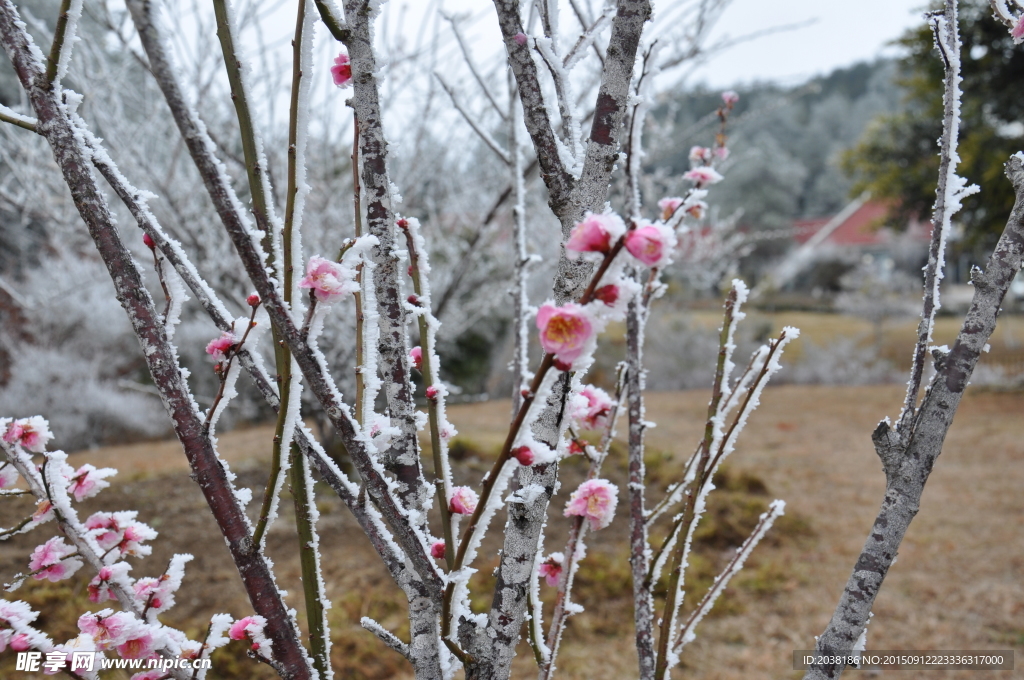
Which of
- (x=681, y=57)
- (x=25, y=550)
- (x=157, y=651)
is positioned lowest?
(x=25, y=550)

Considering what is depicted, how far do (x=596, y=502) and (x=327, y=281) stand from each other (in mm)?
524

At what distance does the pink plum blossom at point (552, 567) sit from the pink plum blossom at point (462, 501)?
298mm

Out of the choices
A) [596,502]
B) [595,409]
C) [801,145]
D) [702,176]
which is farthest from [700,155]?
[801,145]

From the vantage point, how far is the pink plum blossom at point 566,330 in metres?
0.50

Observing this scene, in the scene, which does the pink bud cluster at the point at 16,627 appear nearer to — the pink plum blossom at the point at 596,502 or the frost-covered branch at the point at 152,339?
the frost-covered branch at the point at 152,339

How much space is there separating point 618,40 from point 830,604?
2889 mm

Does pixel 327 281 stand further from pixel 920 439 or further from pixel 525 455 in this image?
pixel 920 439

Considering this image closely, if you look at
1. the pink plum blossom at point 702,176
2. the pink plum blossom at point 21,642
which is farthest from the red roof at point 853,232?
the pink plum blossom at point 21,642

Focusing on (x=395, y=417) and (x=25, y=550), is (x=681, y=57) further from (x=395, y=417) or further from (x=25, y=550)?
(x=25, y=550)

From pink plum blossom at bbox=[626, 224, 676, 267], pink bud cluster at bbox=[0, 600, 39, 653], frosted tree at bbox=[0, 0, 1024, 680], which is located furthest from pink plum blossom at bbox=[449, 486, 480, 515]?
pink bud cluster at bbox=[0, 600, 39, 653]

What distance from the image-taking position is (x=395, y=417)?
84 centimetres

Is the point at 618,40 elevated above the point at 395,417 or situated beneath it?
elevated above

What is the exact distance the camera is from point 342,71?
2.68ft

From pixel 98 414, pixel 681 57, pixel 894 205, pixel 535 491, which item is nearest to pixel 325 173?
pixel 681 57
